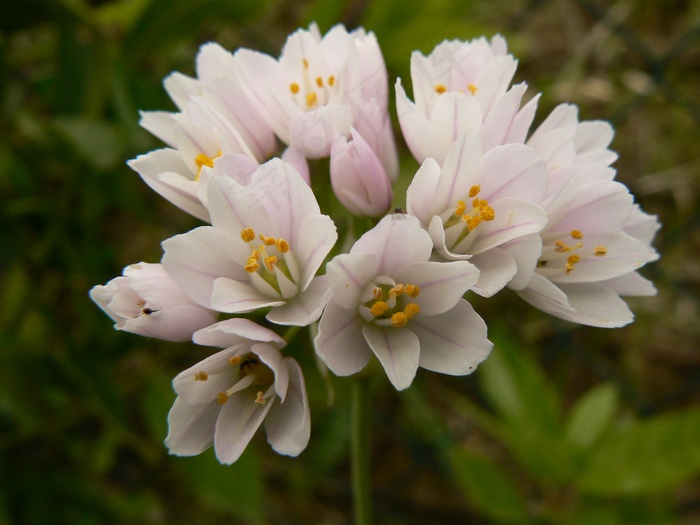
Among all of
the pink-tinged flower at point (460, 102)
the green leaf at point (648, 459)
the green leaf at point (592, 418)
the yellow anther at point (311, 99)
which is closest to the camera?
the pink-tinged flower at point (460, 102)

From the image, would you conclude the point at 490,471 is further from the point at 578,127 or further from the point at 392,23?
the point at 392,23

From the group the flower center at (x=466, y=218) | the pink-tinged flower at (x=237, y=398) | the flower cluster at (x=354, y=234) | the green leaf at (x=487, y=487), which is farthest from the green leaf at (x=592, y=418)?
the pink-tinged flower at (x=237, y=398)

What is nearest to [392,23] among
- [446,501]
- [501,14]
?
[501,14]

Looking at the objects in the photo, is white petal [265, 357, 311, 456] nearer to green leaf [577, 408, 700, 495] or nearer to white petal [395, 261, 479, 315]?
white petal [395, 261, 479, 315]

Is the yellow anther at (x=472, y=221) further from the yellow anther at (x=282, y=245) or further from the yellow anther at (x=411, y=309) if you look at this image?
the yellow anther at (x=282, y=245)

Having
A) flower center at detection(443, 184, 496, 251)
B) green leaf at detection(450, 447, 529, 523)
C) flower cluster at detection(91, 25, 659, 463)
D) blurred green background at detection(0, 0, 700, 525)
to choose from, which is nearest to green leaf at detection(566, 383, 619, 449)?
blurred green background at detection(0, 0, 700, 525)
